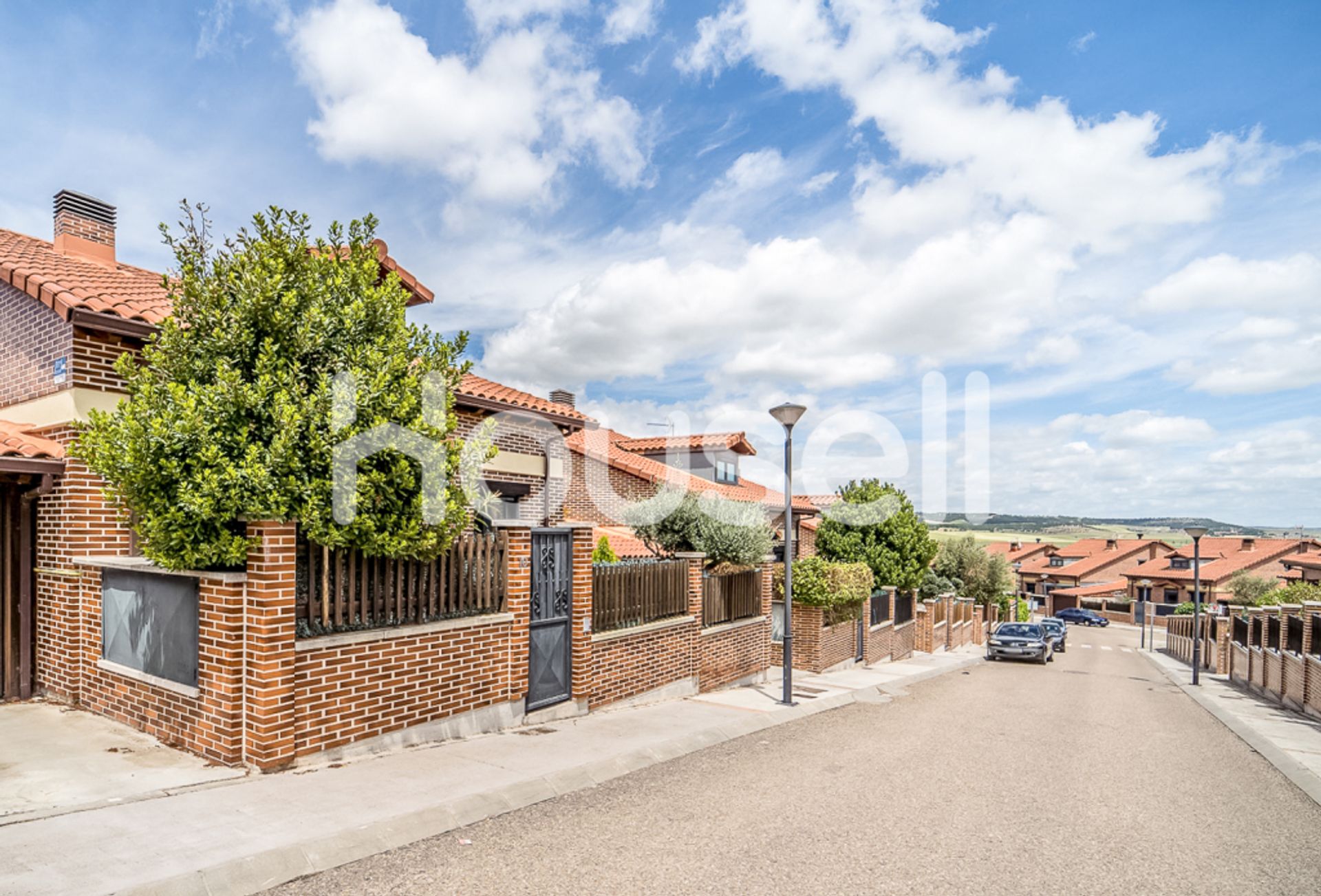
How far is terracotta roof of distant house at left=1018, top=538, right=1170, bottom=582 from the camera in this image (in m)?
85.6

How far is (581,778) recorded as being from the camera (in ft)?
24.8

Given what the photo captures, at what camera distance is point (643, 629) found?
11617 millimetres

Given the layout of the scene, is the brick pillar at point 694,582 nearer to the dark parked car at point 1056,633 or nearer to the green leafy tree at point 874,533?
the green leafy tree at point 874,533

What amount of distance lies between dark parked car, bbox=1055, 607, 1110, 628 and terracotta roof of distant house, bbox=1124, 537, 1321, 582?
5263 mm

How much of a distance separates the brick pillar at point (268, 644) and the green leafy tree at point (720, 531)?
9.93 metres

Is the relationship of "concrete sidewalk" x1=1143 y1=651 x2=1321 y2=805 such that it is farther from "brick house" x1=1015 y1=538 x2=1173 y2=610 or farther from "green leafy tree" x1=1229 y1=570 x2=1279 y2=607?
"brick house" x1=1015 y1=538 x2=1173 y2=610

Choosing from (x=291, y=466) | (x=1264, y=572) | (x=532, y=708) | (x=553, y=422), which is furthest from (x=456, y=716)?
(x=1264, y=572)

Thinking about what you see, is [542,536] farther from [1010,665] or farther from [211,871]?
[1010,665]

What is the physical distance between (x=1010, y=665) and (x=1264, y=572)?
5373cm

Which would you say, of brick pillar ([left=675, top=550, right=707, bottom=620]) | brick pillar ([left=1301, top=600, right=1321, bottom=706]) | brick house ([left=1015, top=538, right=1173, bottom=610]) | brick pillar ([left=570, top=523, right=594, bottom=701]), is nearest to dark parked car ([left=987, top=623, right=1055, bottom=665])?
brick pillar ([left=1301, top=600, right=1321, bottom=706])

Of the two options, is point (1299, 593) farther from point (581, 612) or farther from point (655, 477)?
point (581, 612)

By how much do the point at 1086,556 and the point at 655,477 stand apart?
280ft

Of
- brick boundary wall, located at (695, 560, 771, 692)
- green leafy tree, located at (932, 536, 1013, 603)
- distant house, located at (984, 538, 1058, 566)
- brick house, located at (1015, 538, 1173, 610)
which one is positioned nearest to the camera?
brick boundary wall, located at (695, 560, 771, 692)

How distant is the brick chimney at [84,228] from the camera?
42.6ft
